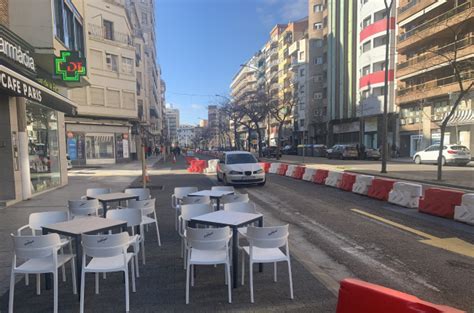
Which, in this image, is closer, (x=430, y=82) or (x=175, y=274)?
(x=175, y=274)

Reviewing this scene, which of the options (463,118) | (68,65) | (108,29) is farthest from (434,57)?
(108,29)

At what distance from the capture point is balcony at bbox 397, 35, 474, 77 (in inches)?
1128

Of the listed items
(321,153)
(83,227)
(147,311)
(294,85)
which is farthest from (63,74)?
(294,85)

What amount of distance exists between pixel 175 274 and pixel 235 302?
1.25m

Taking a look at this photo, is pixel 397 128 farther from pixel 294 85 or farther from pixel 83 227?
pixel 83 227

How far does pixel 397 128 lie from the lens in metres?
40.6

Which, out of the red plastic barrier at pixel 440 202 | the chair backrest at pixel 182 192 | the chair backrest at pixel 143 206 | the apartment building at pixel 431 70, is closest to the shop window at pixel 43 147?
the chair backrest at pixel 182 192

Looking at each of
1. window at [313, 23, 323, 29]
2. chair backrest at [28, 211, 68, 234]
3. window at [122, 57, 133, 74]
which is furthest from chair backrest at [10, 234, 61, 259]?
window at [313, 23, 323, 29]

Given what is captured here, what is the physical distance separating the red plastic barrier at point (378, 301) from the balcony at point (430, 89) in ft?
106

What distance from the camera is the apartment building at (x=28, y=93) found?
9945mm

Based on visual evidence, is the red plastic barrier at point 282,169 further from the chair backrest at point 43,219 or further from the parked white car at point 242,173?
the chair backrest at point 43,219

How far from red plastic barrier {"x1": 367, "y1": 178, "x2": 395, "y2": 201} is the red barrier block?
51.1 inches

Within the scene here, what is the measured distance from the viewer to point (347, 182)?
13391 millimetres

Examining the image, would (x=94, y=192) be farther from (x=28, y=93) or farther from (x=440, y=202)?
(x=440, y=202)
